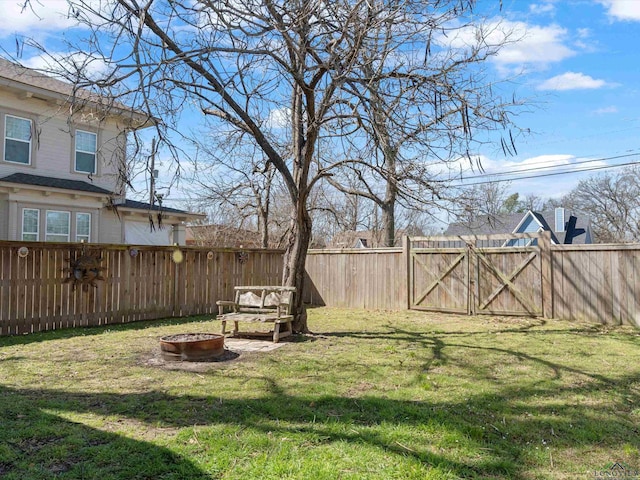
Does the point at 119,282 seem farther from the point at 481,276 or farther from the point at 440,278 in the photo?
the point at 481,276

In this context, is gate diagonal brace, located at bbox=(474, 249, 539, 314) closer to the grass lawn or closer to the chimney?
the grass lawn

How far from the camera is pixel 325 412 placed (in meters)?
3.66

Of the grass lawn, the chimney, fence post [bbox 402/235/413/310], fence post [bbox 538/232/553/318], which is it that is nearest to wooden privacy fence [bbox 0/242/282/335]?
the grass lawn

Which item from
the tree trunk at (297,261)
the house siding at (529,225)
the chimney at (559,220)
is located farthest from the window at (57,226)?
the chimney at (559,220)

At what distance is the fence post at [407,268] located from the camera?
1147 cm

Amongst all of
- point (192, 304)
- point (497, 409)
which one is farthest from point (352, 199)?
point (497, 409)

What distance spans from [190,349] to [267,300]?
2.26 meters

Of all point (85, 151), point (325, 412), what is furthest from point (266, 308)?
point (85, 151)

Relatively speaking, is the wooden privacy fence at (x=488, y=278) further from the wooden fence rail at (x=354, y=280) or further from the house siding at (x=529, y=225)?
the house siding at (x=529, y=225)

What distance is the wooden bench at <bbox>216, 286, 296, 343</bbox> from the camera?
6883mm

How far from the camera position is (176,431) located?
3.24 metres

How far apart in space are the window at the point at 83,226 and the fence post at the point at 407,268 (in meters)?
8.61

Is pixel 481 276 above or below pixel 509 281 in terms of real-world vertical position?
above

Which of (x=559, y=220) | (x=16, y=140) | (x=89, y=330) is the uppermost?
(x=16, y=140)
